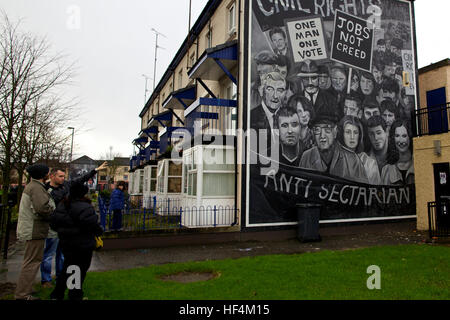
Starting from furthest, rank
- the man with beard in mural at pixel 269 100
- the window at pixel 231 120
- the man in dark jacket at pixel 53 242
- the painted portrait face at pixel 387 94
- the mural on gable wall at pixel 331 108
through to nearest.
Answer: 1. the painted portrait face at pixel 387 94
2. the window at pixel 231 120
3. the mural on gable wall at pixel 331 108
4. the man with beard in mural at pixel 269 100
5. the man in dark jacket at pixel 53 242

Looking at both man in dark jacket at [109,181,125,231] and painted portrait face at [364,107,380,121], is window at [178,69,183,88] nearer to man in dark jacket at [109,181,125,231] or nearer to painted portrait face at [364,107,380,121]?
man in dark jacket at [109,181,125,231]

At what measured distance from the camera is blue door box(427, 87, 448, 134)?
12.9m

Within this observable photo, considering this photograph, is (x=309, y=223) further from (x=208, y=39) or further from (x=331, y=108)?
(x=208, y=39)

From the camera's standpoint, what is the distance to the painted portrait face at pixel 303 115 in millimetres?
11508

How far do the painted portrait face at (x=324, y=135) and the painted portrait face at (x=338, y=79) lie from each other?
1.61 metres

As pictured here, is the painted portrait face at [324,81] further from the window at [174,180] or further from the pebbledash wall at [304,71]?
the window at [174,180]

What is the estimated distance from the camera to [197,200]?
1088 cm

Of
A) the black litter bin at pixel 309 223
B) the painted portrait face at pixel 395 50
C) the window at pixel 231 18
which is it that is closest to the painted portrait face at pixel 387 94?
the painted portrait face at pixel 395 50

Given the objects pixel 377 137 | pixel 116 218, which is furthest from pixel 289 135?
pixel 116 218

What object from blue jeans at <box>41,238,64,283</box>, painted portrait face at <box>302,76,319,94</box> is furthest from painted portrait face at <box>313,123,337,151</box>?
blue jeans at <box>41,238,64,283</box>

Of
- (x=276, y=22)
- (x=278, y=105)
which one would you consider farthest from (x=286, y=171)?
(x=276, y=22)

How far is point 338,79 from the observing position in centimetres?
1235

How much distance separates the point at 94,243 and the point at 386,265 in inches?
224

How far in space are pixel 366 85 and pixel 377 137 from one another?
215 centimetres
